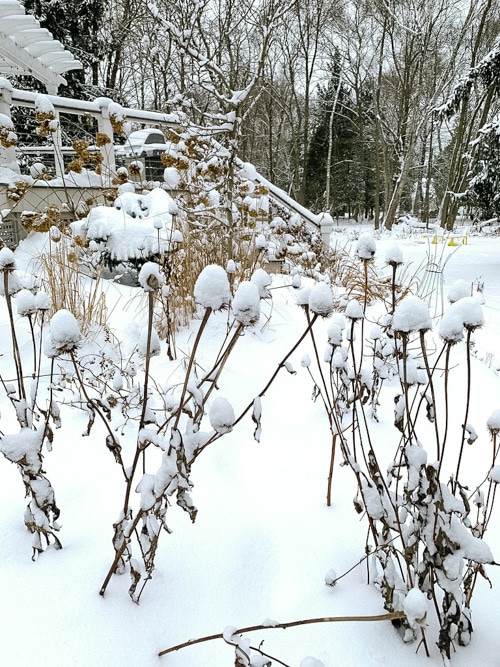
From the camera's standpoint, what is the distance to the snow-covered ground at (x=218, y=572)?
0.77 meters

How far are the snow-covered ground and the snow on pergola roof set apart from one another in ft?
21.3

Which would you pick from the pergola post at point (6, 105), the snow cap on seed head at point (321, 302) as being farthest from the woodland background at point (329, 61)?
the snow cap on seed head at point (321, 302)

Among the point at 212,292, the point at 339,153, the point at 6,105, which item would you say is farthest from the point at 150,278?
the point at 339,153

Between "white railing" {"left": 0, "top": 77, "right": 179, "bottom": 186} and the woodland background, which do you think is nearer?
"white railing" {"left": 0, "top": 77, "right": 179, "bottom": 186}

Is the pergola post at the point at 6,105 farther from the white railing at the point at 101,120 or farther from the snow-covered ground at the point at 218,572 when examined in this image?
the snow-covered ground at the point at 218,572

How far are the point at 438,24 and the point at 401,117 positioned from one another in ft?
8.96

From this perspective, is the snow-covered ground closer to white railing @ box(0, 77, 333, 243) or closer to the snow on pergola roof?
white railing @ box(0, 77, 333, 243)

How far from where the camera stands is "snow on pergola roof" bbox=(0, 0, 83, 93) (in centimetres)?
573

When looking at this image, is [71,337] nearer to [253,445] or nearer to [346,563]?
[346,563]

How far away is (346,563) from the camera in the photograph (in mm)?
967

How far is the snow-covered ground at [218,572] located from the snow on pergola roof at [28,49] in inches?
255

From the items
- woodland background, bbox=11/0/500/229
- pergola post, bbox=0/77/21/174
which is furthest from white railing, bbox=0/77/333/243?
woodland background, bbox=11/0/500/229

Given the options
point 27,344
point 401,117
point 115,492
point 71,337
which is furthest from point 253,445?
point 401,117

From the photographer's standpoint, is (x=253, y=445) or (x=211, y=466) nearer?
(x=211, y=466)
